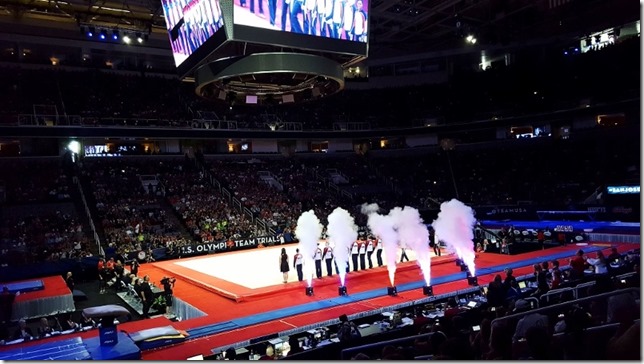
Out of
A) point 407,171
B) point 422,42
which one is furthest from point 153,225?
point 422,42

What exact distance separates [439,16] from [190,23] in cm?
2784

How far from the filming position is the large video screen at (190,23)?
1027 centimetres

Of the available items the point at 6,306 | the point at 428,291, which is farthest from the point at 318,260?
the point at 6,306

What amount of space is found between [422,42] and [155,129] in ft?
81.7

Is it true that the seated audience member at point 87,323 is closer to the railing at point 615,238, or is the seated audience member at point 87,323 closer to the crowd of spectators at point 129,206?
the crowd of spectators at point 129,206

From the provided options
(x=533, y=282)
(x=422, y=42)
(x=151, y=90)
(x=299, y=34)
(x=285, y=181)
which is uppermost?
(x=422, y=42)

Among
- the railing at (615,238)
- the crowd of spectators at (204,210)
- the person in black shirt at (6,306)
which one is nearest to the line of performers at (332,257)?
the person in black shirt at (6,306)

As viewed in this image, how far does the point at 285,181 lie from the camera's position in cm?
3766

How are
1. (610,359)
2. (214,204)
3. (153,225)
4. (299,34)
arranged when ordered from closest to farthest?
(610,359)
(299,34)
(153,225)
(214,204)

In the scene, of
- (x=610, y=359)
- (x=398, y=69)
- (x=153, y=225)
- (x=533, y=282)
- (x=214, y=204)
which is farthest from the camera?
(x=398, y=69)

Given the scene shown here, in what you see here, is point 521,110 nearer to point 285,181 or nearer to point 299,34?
point 285,181

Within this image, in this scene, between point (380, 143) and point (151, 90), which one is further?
point (380, 143)

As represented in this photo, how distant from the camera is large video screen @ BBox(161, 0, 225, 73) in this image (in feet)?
33.7

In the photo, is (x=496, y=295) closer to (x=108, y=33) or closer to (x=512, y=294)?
(x=512, y=294)
